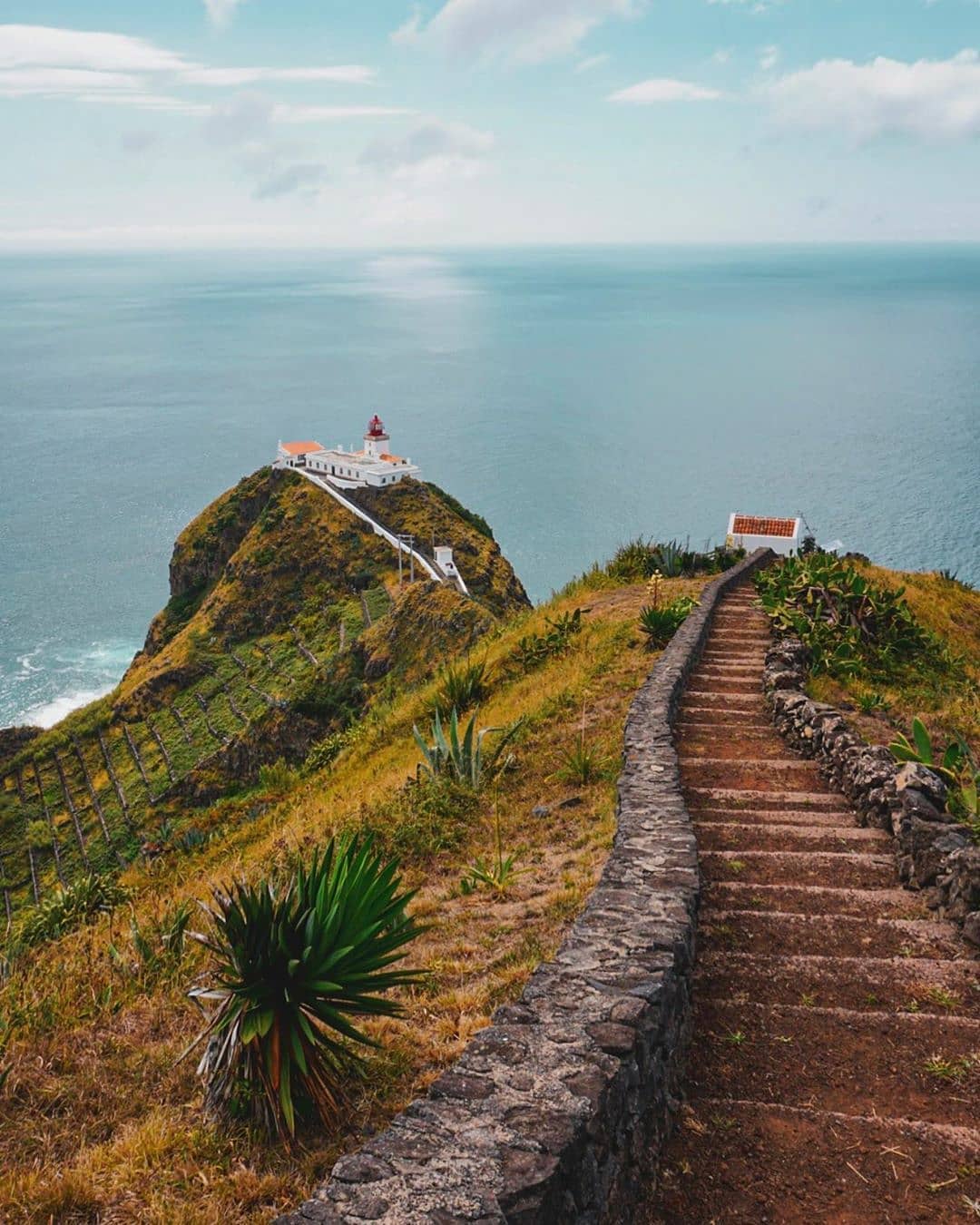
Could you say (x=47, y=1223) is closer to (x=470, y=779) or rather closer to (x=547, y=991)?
(x=547, y=991)

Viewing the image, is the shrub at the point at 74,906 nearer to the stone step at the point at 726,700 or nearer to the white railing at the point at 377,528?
the stone step at the point at 726,700

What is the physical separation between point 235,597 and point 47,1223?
5226 cm

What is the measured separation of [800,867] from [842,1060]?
2.36 meters

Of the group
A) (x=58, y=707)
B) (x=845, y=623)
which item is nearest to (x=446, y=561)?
(x=58, y=707)

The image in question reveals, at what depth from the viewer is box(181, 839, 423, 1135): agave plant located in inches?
175

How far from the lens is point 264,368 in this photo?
573 ft

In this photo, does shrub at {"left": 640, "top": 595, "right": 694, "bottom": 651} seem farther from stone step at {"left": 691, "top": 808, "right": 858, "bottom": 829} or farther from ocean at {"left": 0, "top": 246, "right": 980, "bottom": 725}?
ocean at {"left": 0, "top": 246, "right": 980, "bottom": 725}

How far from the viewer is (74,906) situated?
33.4 feet

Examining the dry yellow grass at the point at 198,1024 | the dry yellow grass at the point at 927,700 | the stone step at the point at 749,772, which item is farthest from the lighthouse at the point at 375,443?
the stone step at the point at 749,772

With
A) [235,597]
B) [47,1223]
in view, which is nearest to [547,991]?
[47,1223]

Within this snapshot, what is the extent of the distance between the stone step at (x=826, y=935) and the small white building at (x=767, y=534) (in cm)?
2442

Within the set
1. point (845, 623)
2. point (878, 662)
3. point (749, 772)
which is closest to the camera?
point (749, 772)

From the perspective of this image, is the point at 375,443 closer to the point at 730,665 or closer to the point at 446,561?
the point at 446,561

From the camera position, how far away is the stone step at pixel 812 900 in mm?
6445
